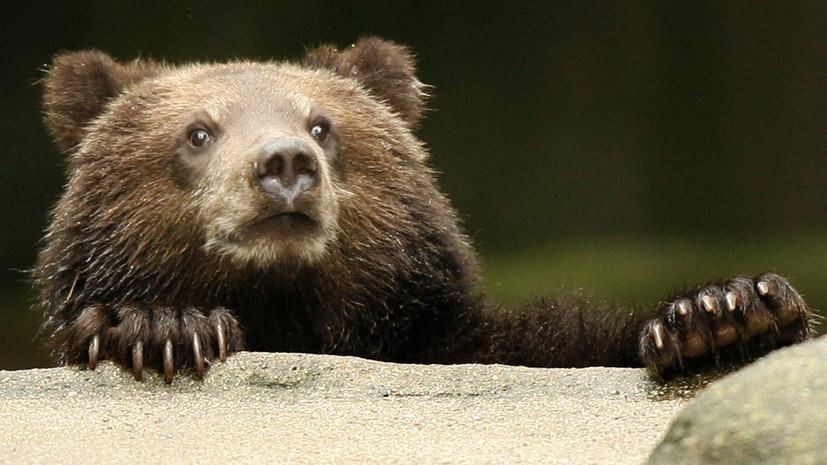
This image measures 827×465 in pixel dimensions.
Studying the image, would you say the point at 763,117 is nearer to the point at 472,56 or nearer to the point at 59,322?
the point at 472,56

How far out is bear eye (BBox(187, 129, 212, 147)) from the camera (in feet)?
15.9

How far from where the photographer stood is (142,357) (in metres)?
3.88

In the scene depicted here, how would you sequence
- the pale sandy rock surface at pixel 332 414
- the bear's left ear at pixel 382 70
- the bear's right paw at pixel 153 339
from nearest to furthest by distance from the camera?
the pale sandy rock surface at pixel 332 414, the bear's right paw at pixel 153 339, the bear's left ear at pixel 382 70

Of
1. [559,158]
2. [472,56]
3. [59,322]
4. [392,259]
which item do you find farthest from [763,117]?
[59,322]

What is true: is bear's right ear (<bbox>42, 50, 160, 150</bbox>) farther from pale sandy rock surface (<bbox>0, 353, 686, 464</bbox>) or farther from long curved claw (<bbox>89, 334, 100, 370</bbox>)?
pale sandy rock surface (<bbox>0, 353, 686, 464</bbox>)

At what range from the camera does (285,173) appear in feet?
13.8

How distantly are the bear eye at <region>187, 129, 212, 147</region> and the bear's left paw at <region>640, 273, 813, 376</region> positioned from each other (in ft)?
6.85

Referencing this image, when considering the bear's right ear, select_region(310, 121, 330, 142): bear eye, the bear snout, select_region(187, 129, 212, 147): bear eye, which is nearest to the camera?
the bear snout

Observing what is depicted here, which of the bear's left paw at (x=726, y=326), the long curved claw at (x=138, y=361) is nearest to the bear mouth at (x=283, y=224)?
the long curved claw at (x=138, y=361)

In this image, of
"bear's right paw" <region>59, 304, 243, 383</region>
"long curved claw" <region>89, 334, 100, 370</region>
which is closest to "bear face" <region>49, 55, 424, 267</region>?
"bear's right paw" <region>59, 304, 243, 383</region>

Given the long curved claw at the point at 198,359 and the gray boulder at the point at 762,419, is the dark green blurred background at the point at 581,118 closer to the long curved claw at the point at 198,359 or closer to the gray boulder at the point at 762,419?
the long curved claw at the point at 198,359

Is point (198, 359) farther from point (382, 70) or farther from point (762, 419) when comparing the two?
point (382, 70)

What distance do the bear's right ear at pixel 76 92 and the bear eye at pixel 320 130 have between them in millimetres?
1122

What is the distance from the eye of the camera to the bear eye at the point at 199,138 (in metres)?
4.83
